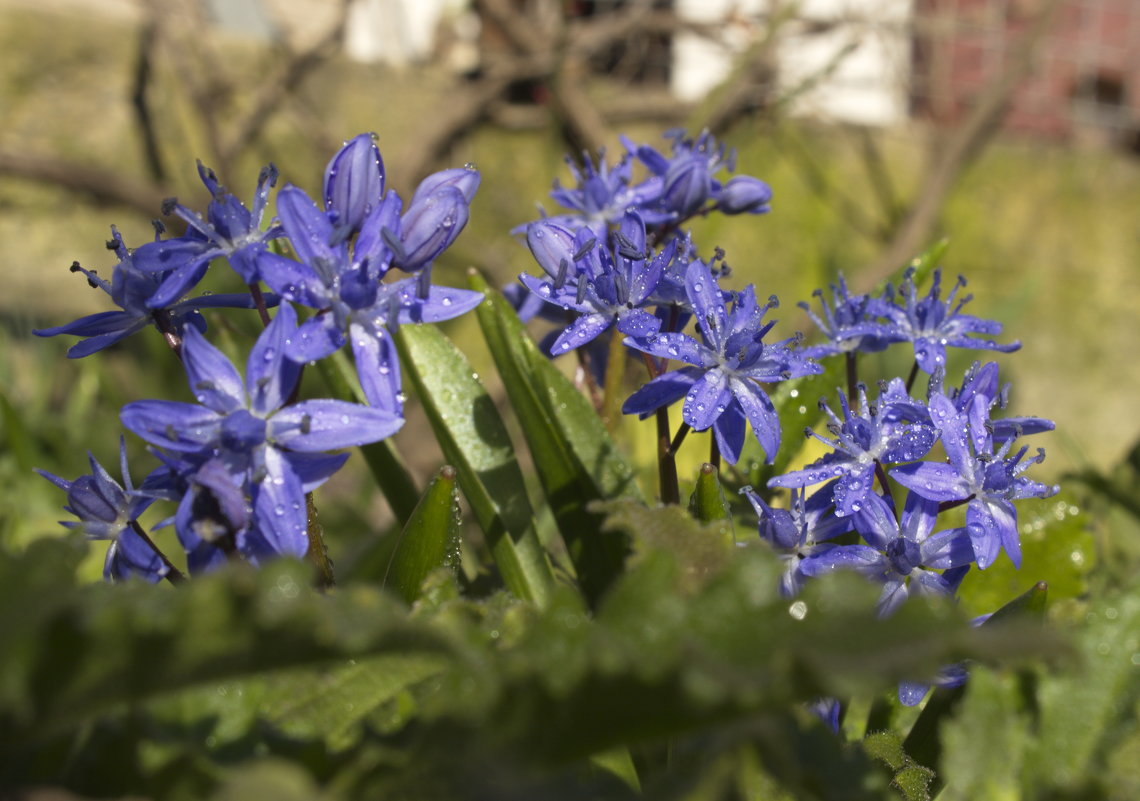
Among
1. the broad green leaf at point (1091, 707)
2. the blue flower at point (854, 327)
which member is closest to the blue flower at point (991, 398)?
the blue flower at point (854, 327)

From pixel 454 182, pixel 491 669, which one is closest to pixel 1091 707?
pixel 491 669

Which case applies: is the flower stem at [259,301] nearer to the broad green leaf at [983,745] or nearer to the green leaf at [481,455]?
the green leaf at [481,455]

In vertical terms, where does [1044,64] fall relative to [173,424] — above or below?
below

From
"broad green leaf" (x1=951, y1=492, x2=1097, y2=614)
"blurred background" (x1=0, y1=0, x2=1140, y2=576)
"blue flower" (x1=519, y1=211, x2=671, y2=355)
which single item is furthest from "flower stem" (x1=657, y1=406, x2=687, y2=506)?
"blurred background" (x1=0, y1=0, x2=1140, y2=576)

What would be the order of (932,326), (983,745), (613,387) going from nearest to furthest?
(983,745)
(932,326)
(613,387)

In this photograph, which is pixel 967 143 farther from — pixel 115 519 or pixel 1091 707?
pixel 115 519

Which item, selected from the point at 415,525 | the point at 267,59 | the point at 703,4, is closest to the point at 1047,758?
the point at 415,525
